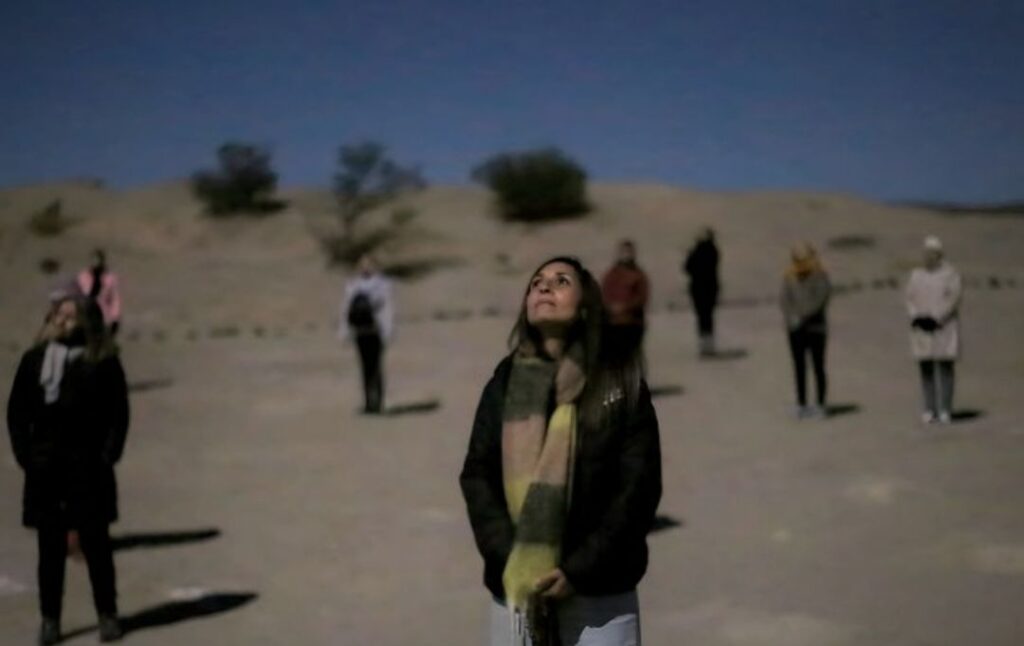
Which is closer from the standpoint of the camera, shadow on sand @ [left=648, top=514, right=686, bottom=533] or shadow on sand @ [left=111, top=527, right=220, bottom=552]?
shadow on sand @ [left=648, top=514, right=686, bottom=533]

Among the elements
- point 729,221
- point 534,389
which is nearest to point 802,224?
point 729,221

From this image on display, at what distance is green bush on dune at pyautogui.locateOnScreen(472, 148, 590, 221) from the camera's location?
52.9 metres

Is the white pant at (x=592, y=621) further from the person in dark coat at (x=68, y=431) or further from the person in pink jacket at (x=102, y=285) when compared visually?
the person in pink jacket at (x=102, y=285)

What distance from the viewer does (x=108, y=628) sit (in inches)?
261

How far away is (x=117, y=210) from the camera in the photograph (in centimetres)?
5522

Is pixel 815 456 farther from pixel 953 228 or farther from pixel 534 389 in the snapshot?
pixel 953 228

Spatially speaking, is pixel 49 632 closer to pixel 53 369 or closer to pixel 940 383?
pixel 53 369

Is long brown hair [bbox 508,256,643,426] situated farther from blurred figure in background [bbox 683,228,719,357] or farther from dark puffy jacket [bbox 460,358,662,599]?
blurred figure in background [bbox 683,228,719,357]

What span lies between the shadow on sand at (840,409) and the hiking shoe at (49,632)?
851 centimetres

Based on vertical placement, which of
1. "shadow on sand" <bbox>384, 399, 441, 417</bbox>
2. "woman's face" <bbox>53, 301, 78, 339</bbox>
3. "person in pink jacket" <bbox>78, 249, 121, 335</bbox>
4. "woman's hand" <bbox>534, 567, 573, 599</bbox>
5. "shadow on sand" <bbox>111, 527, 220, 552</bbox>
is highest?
"person in pink jacket" <bbox>78, 249, 121, 335</bbox>

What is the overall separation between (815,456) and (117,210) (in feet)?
159

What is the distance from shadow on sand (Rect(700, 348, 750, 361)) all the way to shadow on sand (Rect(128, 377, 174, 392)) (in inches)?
299

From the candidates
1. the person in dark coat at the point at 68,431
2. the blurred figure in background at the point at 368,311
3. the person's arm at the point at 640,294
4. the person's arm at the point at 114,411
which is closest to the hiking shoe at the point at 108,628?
the person in dark coat at the point at 68,431

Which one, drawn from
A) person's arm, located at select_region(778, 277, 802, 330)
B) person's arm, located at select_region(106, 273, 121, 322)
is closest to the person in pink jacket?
person's arm, located at select_region(106, 273, 121, 322)
